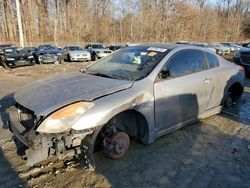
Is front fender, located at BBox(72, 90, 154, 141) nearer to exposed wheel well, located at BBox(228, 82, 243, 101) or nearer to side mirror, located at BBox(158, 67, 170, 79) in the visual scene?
side mirror, located at BBox(158, 67, 170, 79)

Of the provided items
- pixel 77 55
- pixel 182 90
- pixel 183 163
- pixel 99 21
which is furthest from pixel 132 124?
pixel 99 21

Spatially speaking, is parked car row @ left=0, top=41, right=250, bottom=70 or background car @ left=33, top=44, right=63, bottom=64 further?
background car @ left=33, top=44, right=63, bottom=64

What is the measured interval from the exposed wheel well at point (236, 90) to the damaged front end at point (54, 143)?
12.6 feet

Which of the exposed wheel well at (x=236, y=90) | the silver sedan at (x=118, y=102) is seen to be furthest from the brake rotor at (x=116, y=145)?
the exposed wheel well at (x=236, y=90)

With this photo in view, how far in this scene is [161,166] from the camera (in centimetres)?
301

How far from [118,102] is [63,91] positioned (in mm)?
715

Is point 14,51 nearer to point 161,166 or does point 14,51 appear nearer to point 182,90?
point 182,90

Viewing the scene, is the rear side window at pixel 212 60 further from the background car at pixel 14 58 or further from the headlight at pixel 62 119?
the background car at pixel 14 58

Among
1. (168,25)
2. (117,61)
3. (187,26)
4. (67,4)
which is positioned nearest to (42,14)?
(67,4)

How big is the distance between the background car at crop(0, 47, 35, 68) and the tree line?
16020mm

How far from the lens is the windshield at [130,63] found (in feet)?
11.0

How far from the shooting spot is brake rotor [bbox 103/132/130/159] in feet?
9.71

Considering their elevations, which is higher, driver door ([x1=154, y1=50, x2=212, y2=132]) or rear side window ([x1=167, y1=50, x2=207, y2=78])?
rear side window ([x1=167, y1=50, x2=207, y2=78])

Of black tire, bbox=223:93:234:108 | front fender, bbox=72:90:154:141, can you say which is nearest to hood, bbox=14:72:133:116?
front fender, bbox=72:90:154:141
